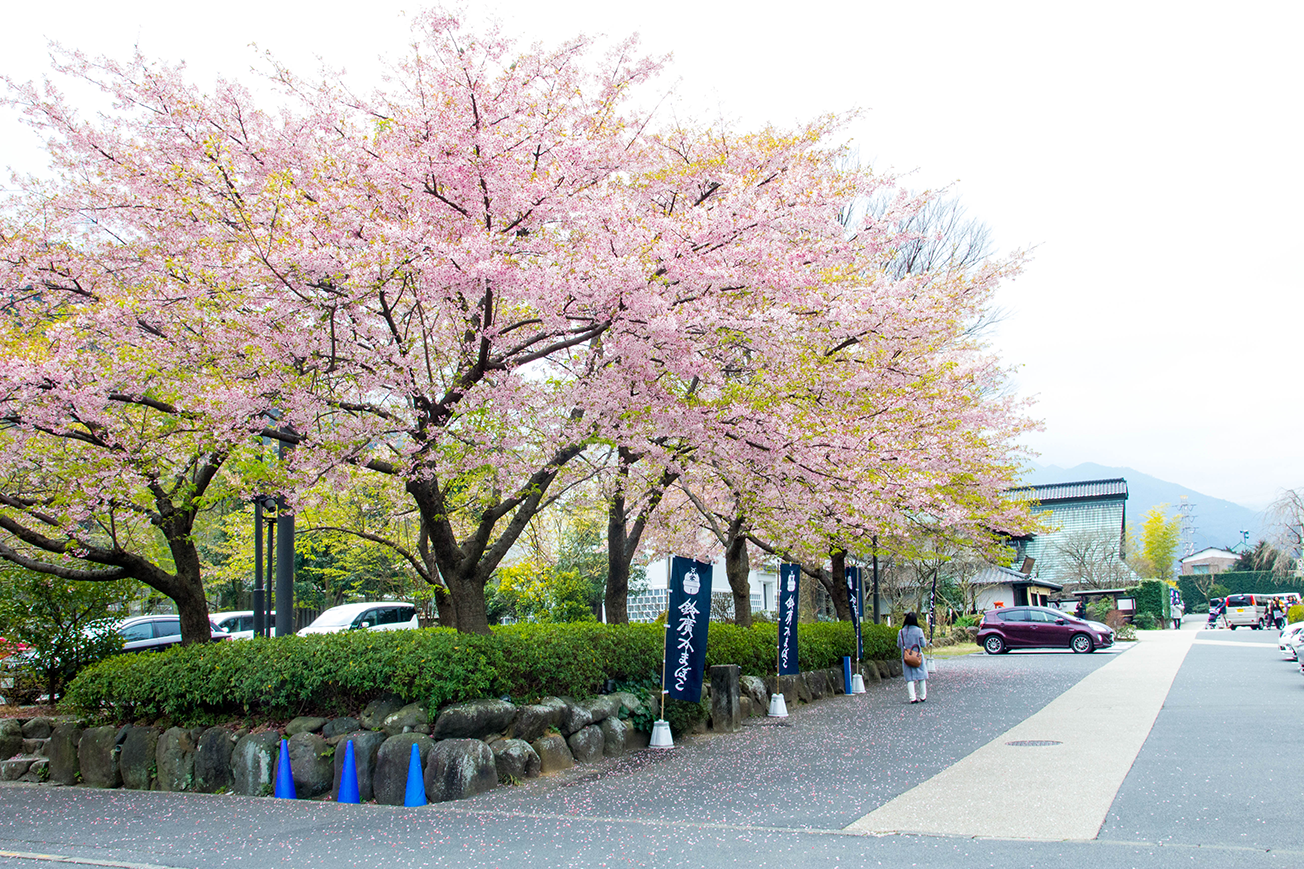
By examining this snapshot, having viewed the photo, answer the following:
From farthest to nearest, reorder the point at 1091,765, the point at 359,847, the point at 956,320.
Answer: the point at 956,320, the point at 1091,765, the point at 359,847

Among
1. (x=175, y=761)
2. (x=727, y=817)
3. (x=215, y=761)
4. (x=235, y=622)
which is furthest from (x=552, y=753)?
(x=235, y=622)

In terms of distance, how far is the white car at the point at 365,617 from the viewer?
20891mm

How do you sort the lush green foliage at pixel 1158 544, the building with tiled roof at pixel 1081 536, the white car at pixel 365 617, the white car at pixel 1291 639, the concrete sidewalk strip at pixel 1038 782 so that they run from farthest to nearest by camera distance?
the lush green foliage at pixel 1158 544
the building with tiled roof at pixel 1081 536
the white car at pixel 365 617
the white car at pixel 1291 639
the concrete sidewalk strip at pixel 1038 782

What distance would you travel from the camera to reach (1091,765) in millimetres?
8156

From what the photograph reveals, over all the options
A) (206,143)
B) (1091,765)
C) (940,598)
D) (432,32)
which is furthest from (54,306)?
(940,598)

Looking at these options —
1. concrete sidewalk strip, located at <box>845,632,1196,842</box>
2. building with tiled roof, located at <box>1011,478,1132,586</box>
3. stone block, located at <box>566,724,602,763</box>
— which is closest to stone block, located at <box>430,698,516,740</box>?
stone block, located at <box>566,724,602,763</box>

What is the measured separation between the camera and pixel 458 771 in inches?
311

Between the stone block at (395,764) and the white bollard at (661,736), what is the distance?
2987 mm

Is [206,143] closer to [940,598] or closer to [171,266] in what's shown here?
[171,266]

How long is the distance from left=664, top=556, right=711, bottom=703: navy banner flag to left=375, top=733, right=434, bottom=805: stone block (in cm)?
322

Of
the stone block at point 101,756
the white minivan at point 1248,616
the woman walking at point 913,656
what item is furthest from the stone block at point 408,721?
the white minivan at point 1248,616

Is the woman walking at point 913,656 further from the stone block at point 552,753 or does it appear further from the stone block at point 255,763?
the stone block at point 255,763

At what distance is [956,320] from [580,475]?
6.74 metres

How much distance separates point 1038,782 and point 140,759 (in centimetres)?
868
